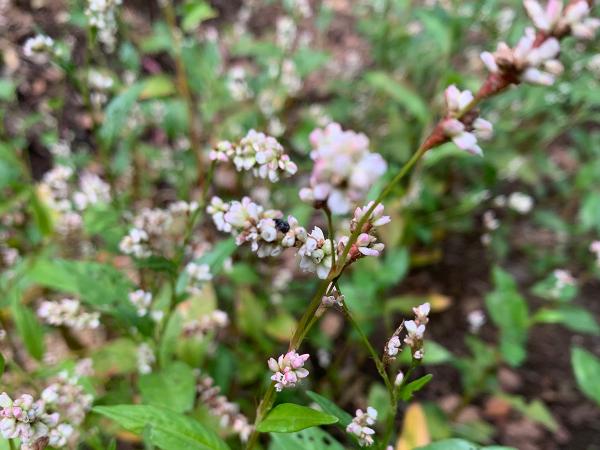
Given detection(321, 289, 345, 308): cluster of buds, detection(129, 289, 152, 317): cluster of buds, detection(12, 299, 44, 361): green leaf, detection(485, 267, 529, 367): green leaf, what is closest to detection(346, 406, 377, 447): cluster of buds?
detection(321, 289, 345, 308): cluster of buds

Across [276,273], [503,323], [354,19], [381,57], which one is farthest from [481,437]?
[354,19]

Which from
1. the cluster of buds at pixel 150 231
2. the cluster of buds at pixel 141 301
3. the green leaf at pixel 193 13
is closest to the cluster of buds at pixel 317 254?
the cluster of buds at pixel 150 231

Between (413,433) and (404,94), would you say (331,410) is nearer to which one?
(413,433)

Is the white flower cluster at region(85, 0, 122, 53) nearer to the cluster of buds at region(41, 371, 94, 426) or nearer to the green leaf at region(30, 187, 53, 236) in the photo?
the green leaf at region(30, 187, 53, 236)

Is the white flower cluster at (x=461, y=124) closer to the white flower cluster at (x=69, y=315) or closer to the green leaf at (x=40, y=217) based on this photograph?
the white flower cluster at (x=69, y=315)

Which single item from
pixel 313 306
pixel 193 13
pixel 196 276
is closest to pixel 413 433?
pixel 196 276
